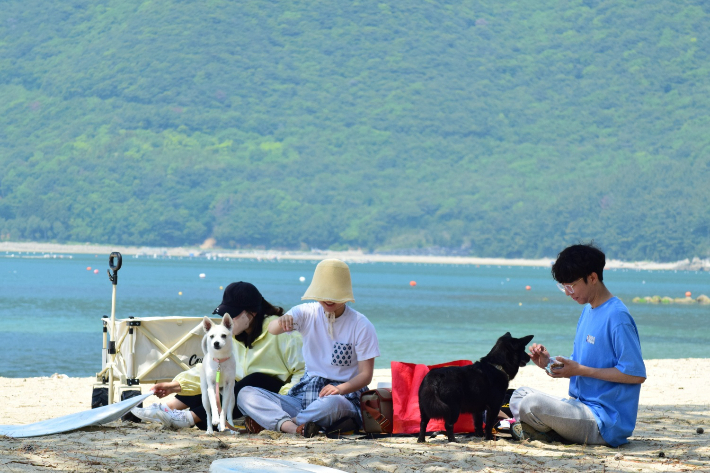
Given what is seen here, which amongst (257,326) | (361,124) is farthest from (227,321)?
(361,124)

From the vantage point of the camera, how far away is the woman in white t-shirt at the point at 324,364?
5441 millimetres

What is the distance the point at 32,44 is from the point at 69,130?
24634 millimetres

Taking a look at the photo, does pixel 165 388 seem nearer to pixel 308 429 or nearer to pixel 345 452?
pixel 308 429

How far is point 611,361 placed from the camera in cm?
504

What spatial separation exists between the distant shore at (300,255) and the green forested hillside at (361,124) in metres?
1.55

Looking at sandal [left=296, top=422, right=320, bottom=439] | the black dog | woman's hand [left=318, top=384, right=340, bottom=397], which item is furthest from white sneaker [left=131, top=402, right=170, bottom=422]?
the black dog

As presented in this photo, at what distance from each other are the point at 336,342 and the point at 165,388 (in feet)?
4.25

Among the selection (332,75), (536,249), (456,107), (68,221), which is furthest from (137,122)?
(536,249)

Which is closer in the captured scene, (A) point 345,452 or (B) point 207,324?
(A) point 345,452

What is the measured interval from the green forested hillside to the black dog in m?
119

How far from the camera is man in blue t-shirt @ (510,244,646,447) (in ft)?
16.2

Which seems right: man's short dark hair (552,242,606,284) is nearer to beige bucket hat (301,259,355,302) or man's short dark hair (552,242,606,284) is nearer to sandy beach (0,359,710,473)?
sandy beach (0,359,710,473)

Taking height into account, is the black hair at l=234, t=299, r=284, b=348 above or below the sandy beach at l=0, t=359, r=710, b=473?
above

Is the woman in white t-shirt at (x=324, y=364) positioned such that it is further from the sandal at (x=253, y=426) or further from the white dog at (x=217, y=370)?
the white dog at (x=217, y=370)
